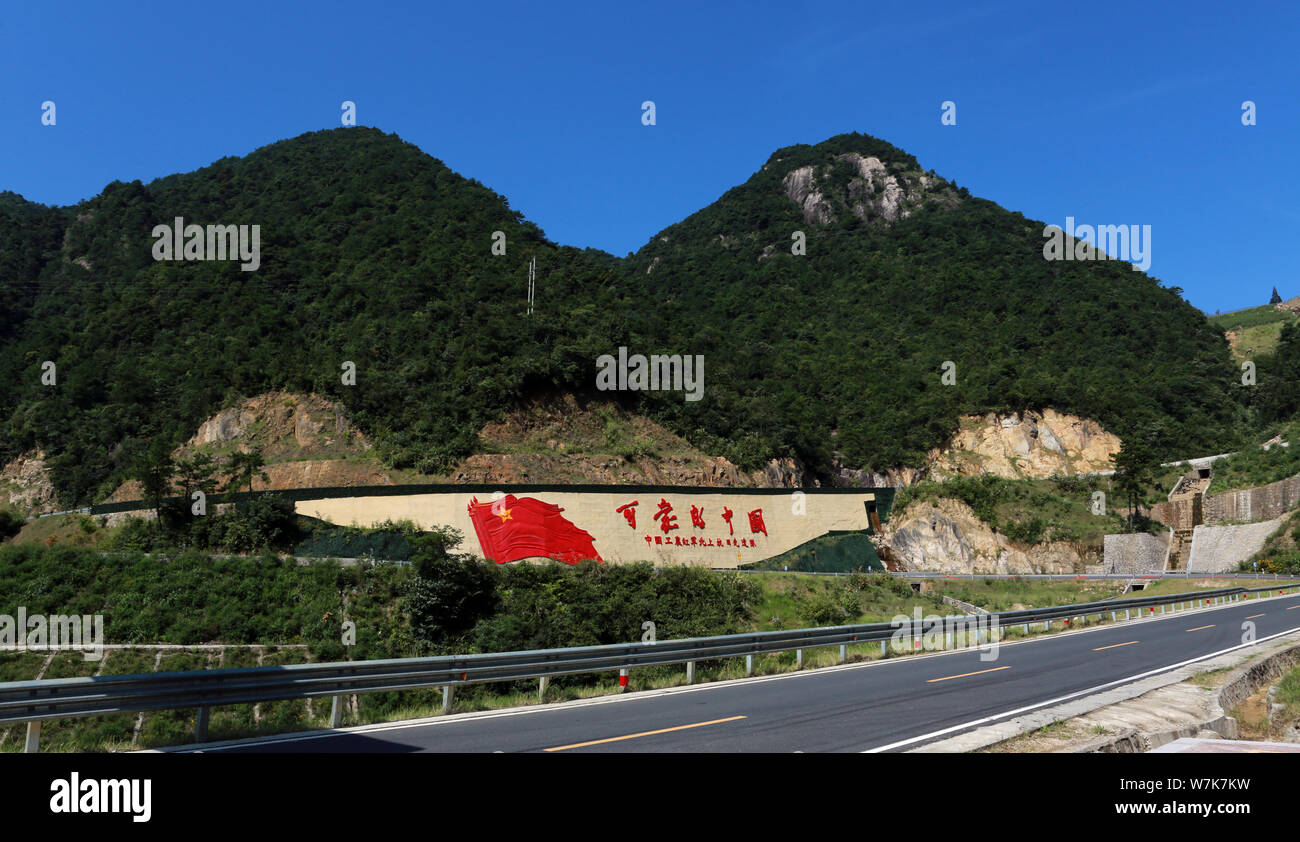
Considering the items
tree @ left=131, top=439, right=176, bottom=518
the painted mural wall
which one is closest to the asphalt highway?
the painted mural wall

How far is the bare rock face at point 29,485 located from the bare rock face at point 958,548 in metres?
63.7

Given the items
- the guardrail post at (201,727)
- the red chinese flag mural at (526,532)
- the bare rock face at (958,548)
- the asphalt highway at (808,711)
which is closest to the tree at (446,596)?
the red chinese flag mural at (526,532)

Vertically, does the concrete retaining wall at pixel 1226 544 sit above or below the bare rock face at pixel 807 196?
below

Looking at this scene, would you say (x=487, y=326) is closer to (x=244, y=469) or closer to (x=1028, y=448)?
(x=244, y=469)

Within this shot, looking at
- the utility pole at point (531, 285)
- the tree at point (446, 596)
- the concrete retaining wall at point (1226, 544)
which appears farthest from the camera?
the utility pole at point (531, 285)

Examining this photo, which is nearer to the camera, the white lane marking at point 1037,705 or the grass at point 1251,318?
the white lane marking at point 1037,705

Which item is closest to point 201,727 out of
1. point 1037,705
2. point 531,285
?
point 1037,705

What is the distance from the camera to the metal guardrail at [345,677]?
8.52 m

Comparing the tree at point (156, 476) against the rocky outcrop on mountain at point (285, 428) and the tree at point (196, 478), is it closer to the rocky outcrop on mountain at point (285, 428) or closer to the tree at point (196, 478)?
the tree at point (196, 478)

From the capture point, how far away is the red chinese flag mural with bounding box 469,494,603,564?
1516 inches

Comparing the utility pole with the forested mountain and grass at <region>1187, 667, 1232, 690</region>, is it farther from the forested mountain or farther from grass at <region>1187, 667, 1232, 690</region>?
grass at <region>1187, 667, 1232, 690</region>

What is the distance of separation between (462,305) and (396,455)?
744 inches

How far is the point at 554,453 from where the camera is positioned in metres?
53.5
